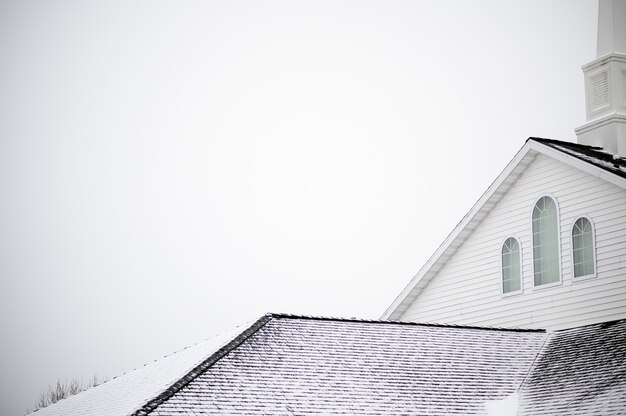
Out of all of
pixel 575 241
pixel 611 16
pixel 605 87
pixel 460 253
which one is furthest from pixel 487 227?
pixel 611 16

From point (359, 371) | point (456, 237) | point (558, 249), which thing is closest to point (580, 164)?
point (558, 249)

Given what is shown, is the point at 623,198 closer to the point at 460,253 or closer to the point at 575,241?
the point at 575,241

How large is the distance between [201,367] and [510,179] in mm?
12344

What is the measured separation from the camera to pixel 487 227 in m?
30.8

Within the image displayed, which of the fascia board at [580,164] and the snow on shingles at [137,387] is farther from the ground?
the fascia board at [580,164]

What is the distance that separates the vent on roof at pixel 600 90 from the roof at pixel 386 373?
29.3 feet

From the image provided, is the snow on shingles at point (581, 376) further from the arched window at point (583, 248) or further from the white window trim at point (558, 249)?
the white window trim at point (558, 249)

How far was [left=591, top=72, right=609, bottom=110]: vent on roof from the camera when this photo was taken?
3253cm

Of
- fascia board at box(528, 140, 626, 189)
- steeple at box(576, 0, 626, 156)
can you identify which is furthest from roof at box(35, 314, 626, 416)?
steeple at box(576, 0, 626, 156)

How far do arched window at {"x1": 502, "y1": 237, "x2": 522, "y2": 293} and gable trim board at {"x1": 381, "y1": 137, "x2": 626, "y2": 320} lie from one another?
137cm

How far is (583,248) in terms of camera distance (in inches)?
1091

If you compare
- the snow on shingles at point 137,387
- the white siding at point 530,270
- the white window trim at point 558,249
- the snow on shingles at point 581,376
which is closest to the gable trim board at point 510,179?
the white siding at point 530,270

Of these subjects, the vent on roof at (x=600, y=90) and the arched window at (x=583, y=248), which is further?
the vent on roof at (x=600, y=90)

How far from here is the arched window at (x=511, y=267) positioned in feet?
96.7
